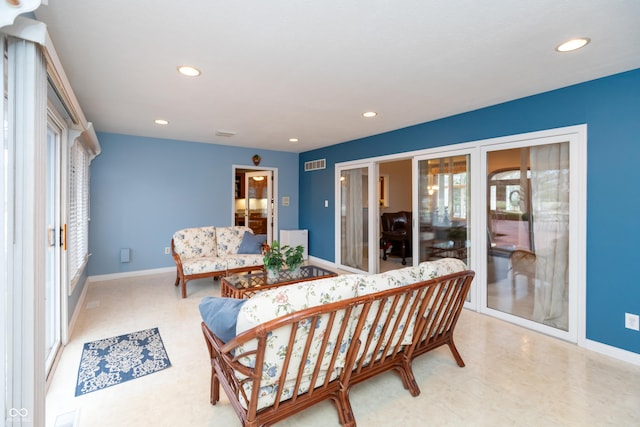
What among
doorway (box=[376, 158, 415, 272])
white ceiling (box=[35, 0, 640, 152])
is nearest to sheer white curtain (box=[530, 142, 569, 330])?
white ceiling (box=[35, 0, 640, 152])

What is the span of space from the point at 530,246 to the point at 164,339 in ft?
12.5

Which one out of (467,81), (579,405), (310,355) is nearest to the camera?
(310,355)

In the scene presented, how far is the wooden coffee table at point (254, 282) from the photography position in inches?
119

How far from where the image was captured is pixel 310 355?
1.56 metres

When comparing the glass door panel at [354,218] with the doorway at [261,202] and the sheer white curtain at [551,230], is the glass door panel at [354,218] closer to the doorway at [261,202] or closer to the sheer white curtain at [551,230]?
the doorway at [261,202]

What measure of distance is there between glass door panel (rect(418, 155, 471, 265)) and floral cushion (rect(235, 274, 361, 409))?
2.72m

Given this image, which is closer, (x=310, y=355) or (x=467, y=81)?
(x=310, y=355)

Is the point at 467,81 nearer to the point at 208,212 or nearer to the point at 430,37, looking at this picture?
the point at 430,37

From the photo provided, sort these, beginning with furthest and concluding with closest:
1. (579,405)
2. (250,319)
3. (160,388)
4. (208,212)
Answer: (208,212), (160,388), (579,405), (250,319)

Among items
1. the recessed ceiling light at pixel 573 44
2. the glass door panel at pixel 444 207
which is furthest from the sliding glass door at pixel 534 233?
the recessed ceiling light at pixel 573 44

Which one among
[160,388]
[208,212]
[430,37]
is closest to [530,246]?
[430,37]

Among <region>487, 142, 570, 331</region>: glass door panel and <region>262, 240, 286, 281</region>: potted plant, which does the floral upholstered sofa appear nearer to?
<region>262, 240, 286, 281</region>: potted plant

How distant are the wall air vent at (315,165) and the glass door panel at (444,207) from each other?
234cm

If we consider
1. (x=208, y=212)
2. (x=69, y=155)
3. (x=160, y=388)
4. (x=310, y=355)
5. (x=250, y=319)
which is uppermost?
(x=69, y=155)
